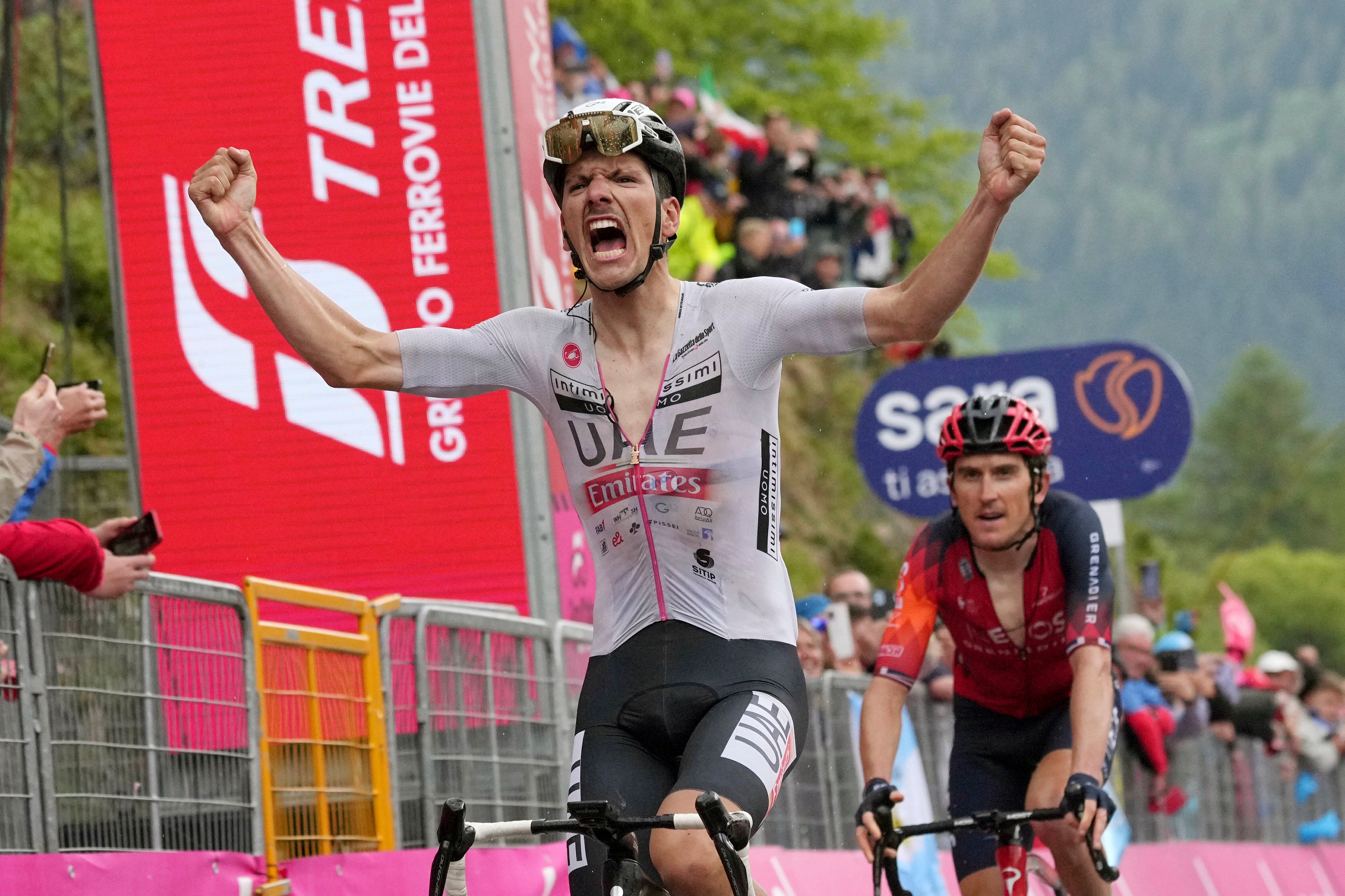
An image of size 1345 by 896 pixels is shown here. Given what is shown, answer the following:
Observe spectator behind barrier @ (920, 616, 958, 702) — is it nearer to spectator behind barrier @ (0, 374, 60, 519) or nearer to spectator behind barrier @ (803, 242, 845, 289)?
spectator behind barrier @ (0, 374, 60, 519)

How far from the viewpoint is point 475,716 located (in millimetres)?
8984

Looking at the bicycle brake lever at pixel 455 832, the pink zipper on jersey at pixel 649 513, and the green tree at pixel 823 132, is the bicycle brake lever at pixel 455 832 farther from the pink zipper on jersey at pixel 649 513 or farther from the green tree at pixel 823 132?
the green tree at pixel 823 132

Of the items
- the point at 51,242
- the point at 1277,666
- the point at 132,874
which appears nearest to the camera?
the point at 132,874

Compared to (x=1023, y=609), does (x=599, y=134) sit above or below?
above

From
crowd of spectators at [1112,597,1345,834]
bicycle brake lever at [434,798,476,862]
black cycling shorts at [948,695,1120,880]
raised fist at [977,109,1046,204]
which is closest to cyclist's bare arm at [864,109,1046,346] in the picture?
raised fist at [977,109,1046,204]

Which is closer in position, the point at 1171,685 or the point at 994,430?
the point at 994,430

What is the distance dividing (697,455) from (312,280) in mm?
6455

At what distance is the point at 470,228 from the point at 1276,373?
15478 cm

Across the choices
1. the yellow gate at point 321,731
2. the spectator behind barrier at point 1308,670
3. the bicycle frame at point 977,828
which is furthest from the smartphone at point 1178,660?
the bicycle frame at point 977,828

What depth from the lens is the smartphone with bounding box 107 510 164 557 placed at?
22.9ft

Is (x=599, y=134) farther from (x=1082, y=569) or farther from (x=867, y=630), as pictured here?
(x=867, y=630)

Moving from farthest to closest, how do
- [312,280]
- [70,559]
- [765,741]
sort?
1. [312,280]
2. [70,559]
3. [765,741]

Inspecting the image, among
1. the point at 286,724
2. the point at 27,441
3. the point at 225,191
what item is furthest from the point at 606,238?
the point at 286,724

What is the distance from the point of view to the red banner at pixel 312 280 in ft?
36.2
